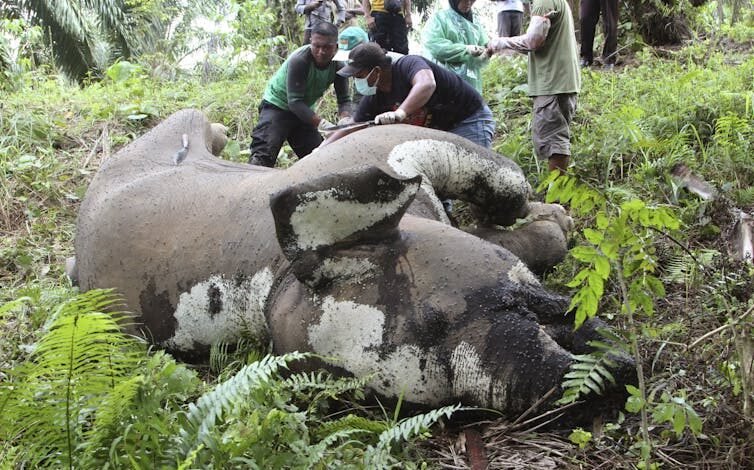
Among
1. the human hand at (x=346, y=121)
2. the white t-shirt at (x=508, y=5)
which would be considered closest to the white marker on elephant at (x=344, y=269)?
the human hand at (x=346, y=121)

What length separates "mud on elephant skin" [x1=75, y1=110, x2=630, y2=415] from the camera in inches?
110

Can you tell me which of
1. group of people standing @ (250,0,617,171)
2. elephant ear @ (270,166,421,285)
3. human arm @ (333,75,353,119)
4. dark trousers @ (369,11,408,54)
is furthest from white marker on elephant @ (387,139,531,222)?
dark trousers @ (369,11,408,54)

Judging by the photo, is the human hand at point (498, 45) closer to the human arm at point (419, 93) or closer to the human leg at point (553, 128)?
the human leg at point (553, 128)

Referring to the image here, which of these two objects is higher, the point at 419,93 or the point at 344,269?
the point at 419,93

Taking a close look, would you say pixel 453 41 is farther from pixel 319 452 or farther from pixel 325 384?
pixel 319 452

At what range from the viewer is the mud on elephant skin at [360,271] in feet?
9.16

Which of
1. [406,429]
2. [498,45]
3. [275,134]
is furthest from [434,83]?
[406,429]

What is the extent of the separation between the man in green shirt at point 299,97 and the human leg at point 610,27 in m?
3.38

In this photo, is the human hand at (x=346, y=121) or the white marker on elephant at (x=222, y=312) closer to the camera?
the white marker on elephant at (x=222, y=312)

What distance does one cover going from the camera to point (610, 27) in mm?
8125

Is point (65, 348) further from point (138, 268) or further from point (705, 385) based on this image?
point (705, 385)

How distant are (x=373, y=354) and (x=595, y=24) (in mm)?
6423

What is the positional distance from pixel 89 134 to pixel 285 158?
1937 millimetres

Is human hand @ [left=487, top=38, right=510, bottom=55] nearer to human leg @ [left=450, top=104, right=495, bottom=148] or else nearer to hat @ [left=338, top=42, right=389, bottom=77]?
human leg @ [left=450, top=104, right=495, bottom=148]
